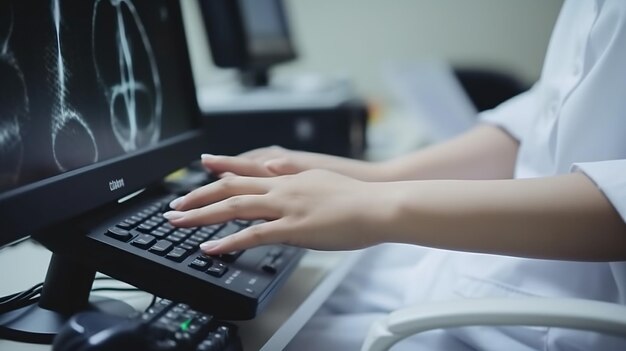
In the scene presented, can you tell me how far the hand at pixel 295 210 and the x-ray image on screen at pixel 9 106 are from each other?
132mm

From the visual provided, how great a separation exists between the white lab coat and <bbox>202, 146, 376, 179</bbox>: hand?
148 mm

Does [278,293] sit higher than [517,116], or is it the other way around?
[517,116]

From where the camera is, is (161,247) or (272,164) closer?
(161,247)

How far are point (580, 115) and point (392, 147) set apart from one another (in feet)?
2.13

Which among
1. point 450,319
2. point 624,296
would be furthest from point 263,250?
point 624,296

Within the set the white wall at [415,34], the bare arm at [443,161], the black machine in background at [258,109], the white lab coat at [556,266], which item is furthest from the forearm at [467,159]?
the white wall at [415,34]

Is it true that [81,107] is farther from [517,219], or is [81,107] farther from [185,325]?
[517,219]

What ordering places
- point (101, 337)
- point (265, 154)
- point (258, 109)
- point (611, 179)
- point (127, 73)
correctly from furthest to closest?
point (258, 109)
point (265, 154)
point (127, 73)
point (611, 179)
point (101, 337)

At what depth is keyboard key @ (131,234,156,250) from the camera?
409mm

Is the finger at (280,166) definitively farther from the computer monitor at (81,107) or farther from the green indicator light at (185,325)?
the green indicator light at (185,325)

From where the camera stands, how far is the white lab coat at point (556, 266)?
45 centimetres

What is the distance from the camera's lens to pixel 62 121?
1.39 ft

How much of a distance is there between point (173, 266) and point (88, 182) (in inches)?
4.5

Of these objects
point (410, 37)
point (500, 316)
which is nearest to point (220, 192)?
point (500, 316)
